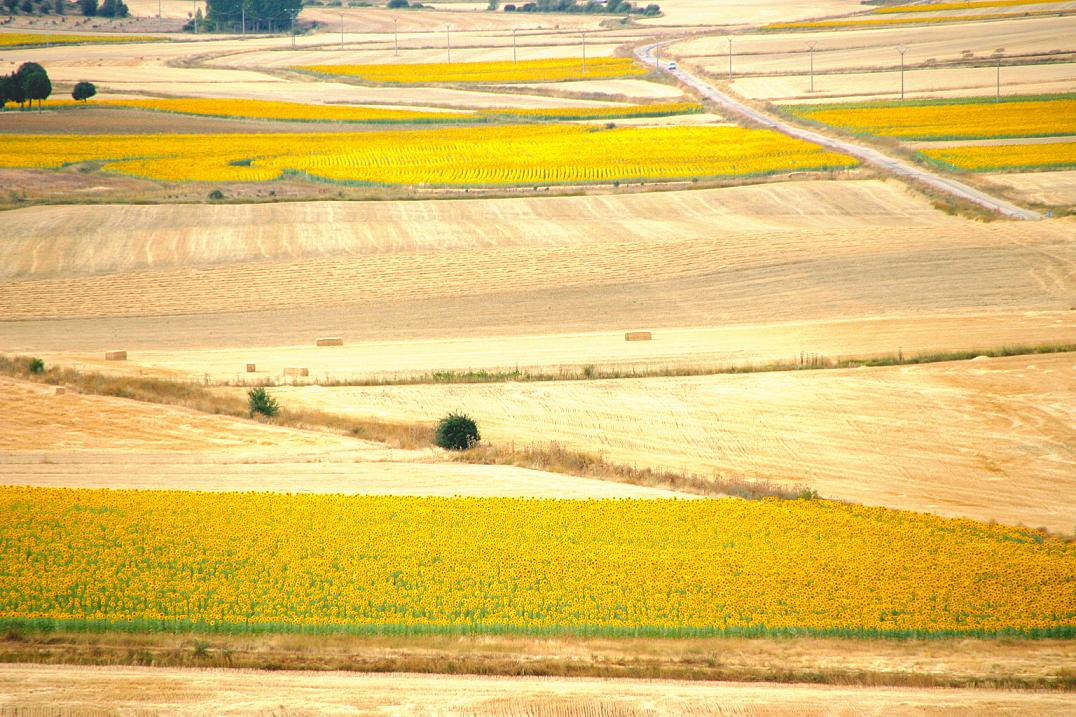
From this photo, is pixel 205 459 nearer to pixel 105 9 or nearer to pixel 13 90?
pixel 13 90

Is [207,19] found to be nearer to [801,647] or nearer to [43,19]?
[43,19]

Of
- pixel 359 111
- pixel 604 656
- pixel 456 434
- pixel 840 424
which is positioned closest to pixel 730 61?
pixel 359 111

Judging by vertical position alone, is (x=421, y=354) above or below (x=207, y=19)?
below

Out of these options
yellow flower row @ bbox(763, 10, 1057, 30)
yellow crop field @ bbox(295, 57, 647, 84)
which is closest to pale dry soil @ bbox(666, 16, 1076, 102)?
yellow flower row @ bbox(763, 10, 1057, 30)

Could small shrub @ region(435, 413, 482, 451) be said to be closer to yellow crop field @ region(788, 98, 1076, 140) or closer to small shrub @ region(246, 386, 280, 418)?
small shrub @ region(246, 386, 280, 418)

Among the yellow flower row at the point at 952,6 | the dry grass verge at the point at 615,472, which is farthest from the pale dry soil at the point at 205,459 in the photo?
the yellow flower row at the point at 952,6

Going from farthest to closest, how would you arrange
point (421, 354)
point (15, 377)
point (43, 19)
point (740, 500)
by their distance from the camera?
point (43, 19) → point (421, 354) → point (15, 377) → point (740, 500)

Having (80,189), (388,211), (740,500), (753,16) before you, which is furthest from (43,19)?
(740,500)
